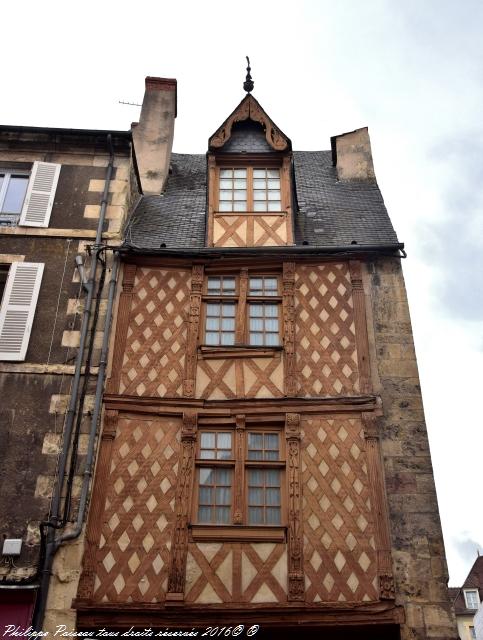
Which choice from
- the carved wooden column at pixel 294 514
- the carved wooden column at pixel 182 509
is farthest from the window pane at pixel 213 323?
the carved wooden column at pixel 294 514

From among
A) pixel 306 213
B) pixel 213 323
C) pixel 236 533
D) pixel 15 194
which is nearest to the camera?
pixel 236 533

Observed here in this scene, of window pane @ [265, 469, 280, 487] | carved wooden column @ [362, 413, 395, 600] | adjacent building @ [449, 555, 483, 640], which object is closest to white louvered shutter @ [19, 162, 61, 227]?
window pane @ [265, 469, 280, 487]

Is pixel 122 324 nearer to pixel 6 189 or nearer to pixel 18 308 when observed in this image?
pixel 18 308

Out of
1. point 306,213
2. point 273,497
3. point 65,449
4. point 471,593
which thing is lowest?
point 273,497

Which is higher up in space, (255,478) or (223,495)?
(255,478)

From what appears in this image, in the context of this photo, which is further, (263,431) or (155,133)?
(155,133)

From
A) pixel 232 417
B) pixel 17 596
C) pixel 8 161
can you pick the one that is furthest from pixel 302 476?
pixel 8 161

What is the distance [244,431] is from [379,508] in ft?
5.64

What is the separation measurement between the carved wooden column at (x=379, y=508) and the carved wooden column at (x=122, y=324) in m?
2.98

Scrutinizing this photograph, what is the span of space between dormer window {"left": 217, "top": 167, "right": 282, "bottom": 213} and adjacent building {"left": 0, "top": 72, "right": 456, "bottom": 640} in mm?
24

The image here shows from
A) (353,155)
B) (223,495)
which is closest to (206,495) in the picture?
(223,495)

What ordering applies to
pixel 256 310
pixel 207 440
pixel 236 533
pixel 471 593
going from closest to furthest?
pixel 236 533 < pixel 207 440 < pixel 256 310 < pixel 471 593

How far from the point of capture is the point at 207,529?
21.9ft

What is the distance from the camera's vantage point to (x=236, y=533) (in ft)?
21.7
